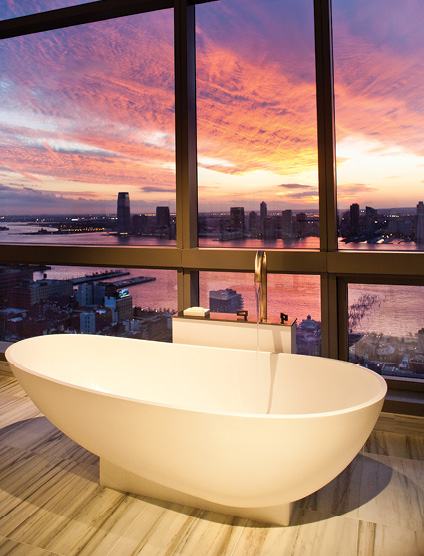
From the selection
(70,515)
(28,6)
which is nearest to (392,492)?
(70,515)

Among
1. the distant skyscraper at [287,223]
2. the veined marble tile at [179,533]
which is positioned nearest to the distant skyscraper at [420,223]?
the distant skyscraper at [287,223]

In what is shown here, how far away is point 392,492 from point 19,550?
161 cm

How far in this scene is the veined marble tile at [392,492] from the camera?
205 centimetres

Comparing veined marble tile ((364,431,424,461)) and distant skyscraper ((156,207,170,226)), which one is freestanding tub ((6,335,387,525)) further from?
distant skyscraper ((156,207,170,226))

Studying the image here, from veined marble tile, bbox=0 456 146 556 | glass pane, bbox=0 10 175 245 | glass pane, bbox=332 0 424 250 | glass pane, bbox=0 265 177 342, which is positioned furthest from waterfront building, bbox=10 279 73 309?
glass pane, bbox=332 0 424 250

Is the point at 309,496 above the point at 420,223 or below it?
below

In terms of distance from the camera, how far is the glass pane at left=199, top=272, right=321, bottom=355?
304 centimetres

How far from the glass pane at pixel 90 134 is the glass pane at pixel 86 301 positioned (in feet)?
0.84

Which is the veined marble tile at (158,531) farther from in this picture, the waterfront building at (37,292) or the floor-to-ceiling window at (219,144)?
the waterfront building at (37,292)

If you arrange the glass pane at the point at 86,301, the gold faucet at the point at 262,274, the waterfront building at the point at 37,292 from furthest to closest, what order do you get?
1. the waterfront building at the point at 37,292
2. the glass pane at the point at 86,301
3. the gold faucet at the point at 262,274

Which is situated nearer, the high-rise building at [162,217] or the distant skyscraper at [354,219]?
the distant skyscraper at [354,219]

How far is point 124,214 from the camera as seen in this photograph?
3543 millimetres

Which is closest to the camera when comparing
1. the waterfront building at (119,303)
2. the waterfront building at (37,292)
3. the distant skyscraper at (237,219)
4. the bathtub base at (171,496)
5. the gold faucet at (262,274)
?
the bathtub base at (171,496)

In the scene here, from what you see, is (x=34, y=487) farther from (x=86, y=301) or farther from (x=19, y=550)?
(x=86, y=301)
